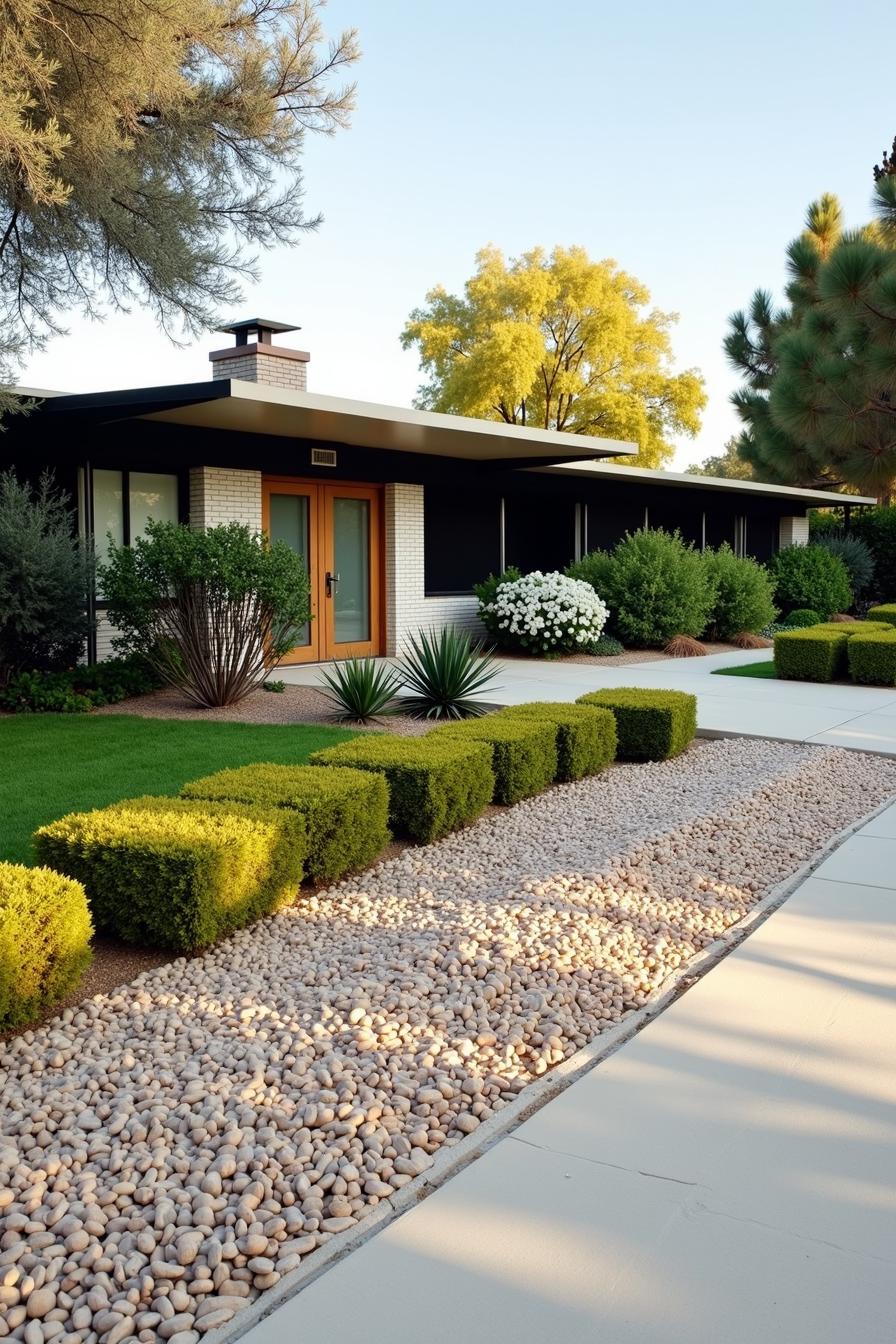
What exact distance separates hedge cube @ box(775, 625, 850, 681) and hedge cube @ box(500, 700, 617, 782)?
5989 mm

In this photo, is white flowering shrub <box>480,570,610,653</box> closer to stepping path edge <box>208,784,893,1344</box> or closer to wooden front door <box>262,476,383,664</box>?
wooden front door <box>262,476,383,664</box>

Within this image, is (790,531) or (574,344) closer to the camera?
(790,531)

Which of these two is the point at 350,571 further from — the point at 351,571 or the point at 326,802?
the point at 326,802

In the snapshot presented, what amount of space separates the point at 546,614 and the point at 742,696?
4.38 m

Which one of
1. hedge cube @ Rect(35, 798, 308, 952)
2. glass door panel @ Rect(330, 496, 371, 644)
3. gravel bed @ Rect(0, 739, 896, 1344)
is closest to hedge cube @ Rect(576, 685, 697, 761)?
gravel bed @ Rect(0, 739, 896, 1344)

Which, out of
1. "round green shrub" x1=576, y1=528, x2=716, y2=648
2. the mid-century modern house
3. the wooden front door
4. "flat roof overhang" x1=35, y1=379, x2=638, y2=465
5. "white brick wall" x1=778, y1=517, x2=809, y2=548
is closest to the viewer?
"flat roof overhang" x1=35, y1=379, x2=638, y2=465

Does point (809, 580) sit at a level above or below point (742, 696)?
above

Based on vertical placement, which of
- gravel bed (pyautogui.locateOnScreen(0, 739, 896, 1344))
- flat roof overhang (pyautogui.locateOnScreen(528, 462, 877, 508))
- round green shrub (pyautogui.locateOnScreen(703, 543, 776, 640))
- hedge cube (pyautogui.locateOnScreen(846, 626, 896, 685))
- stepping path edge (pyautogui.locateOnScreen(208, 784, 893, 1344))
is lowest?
stepping path edge (pyautogui.locateOnScreen(208, 784, 893, 1344))

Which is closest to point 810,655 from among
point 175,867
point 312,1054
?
point 175,867

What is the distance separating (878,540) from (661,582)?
1324 cm

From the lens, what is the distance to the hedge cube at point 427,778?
5.96m

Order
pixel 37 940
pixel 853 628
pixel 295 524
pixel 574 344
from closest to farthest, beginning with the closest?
pixel 37 940, pixel 853 628, pixel 295 524, pixel 574 344

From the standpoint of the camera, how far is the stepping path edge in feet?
7.63

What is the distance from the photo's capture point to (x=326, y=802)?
5.15 meters
